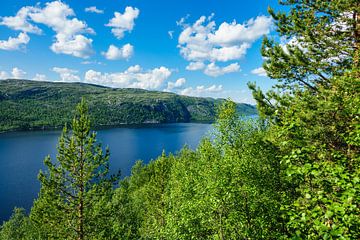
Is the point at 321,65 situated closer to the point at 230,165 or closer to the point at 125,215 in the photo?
the point at 230,165

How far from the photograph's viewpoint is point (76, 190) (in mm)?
20078

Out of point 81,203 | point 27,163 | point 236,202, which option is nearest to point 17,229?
point 81,203

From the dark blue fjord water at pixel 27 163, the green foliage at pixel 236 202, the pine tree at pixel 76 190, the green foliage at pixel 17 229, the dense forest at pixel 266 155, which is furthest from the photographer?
the dark blue fjord water at pixel 27 163

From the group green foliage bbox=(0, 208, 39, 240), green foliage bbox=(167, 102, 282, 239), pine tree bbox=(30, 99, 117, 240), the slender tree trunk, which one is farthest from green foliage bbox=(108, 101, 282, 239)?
green foliage bbox=(0, 208, 39, 240)

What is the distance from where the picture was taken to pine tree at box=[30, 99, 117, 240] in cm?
1962

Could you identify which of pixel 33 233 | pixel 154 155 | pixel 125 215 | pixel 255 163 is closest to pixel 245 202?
pixel 255 163

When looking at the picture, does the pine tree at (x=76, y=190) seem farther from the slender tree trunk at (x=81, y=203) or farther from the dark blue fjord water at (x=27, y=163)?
the dark blue fjord water at (x=27, y=163)

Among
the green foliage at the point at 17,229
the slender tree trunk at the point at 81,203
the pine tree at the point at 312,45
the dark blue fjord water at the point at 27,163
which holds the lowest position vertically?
the dark blue fjord water at the point at 27,163

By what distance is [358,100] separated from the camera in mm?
8109

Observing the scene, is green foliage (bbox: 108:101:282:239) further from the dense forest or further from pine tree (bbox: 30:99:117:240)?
pine tree (bbox: 30:99:117:240)

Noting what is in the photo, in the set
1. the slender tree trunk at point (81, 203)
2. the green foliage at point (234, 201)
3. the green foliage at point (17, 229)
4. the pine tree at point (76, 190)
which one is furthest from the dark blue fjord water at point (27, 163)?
the green foliage at point (234, 201)

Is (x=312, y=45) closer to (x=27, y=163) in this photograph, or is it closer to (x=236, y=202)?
(x=236, y=202)

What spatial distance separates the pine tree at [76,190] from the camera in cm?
1962

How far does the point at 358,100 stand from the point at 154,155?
14130 cm
